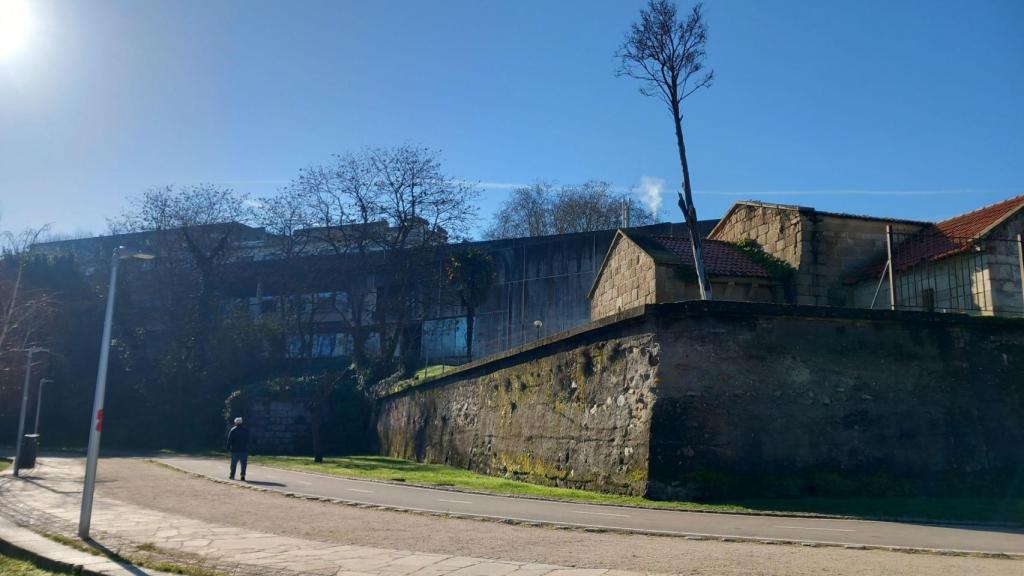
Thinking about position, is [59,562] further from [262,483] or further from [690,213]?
[690,213]

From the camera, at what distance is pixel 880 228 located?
1012 inches

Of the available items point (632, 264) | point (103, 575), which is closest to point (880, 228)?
point (632, 264)

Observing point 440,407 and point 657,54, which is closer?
point 657,54

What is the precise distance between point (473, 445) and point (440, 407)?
14.1 ft

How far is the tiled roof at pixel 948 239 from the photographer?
66.5ft

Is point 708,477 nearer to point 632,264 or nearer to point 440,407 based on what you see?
point 632,264

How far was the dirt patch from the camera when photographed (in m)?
7.76

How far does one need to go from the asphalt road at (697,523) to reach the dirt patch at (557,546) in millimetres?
812

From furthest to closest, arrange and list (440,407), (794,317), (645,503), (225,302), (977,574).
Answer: (225,302)
(440,407)
(794,317)
(645,503)
(977,574)

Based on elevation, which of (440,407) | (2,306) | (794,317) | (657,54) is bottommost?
(440,407)

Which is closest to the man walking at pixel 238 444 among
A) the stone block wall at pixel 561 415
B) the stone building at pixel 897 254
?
the stone block wall at pixel 561 415

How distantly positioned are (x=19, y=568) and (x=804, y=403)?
42.1 ft

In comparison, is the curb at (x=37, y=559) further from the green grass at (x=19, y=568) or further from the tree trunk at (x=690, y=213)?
the tree trunk at (x=690, y=213)

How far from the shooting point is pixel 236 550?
28.9 ft
